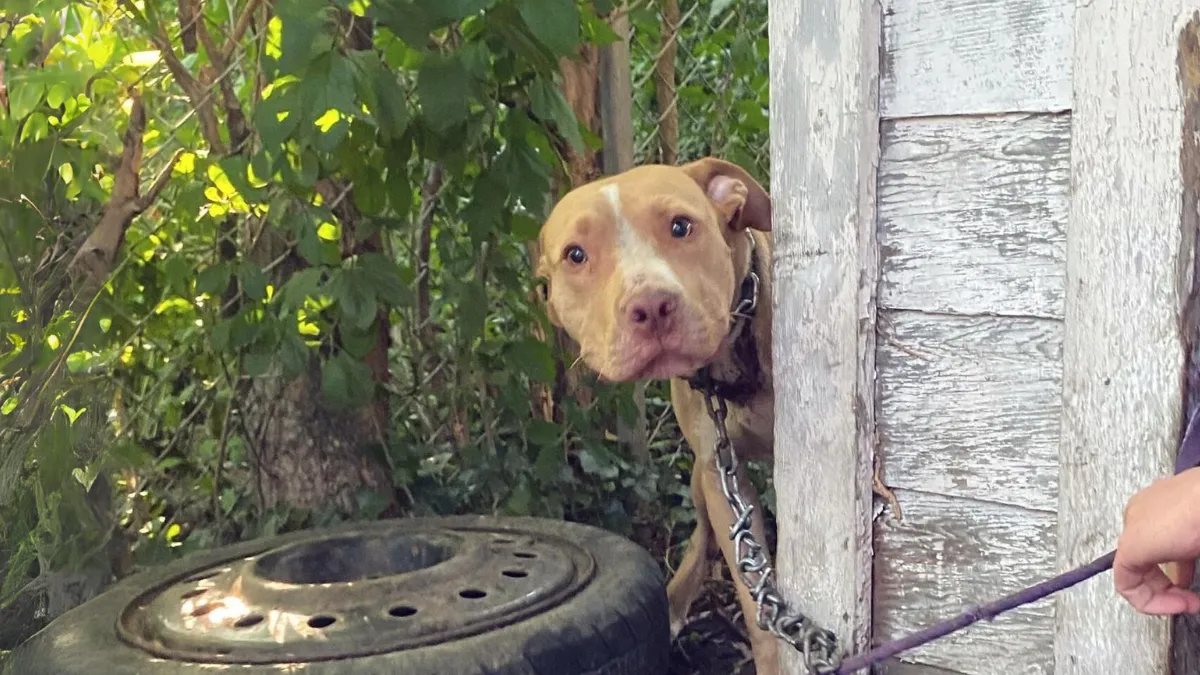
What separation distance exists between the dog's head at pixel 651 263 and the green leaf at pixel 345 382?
0.64 meters

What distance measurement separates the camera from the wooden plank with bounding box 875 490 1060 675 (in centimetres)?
122

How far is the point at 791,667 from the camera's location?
1.47m

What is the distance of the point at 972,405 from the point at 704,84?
2.19 meters

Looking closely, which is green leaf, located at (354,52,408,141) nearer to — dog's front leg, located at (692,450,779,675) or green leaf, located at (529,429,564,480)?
dog's front leg, located at (692,450,779,675)

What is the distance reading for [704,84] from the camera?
10.6 ft

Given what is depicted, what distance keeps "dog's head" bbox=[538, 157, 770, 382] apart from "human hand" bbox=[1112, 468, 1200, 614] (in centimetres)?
65

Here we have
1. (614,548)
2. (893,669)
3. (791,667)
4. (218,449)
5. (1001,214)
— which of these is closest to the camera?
(1001,214)

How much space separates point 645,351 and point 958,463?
1.42ft

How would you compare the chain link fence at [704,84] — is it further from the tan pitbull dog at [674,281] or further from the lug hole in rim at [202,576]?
the lug hole in rim at [202,576]

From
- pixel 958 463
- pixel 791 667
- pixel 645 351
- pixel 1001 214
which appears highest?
pixel 1001 214

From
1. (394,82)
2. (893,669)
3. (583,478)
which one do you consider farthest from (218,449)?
(893,669)

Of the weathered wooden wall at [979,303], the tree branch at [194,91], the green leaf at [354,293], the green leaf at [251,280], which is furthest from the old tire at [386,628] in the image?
the tree branch at [194,91]

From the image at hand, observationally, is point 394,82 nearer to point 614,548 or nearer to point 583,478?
point 614,548

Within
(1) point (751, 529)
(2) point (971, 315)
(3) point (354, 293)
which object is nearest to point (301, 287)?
(3) point (354, 293)
